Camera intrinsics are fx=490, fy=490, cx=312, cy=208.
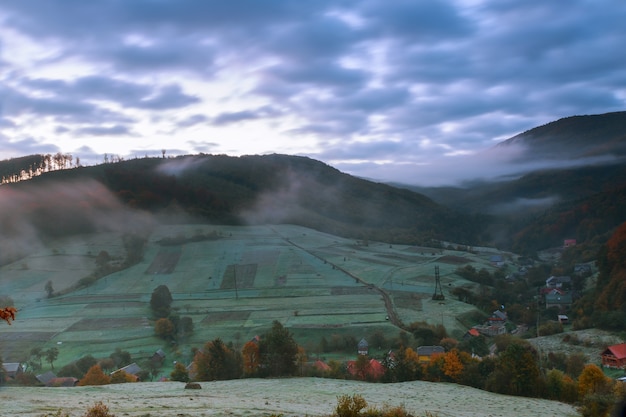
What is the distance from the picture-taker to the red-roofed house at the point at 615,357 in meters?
45.2

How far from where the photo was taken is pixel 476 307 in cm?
7131

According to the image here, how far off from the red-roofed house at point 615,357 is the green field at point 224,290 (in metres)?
15.6

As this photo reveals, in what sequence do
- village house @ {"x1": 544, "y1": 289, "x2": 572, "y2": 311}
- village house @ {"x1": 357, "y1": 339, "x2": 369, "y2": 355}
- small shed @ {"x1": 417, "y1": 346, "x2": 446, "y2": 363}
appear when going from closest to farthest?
small shed @ {"x1": 417, "y1": 346, "x2": 446, "y2": 363} → village house @ {"x1": 357, "y1": 339, "x2": 369, "y2": 355} → village house @ {"x1": 544, "y1": 289, "x2": 572, "y2": 311}

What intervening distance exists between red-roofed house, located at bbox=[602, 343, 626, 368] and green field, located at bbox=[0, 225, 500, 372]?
15.6 metres

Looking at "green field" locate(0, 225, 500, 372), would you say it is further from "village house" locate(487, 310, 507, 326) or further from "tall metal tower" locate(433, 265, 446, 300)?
"village house" locate(487, 310, 507, 326)

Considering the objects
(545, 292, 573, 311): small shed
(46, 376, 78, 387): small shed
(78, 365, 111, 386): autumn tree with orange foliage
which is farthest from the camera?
(545, 292, 573, 311): small shed

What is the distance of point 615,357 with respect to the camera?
150 feet

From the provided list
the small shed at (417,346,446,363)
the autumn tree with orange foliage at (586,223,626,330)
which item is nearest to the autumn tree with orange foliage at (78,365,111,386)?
the small shed at (417,346,446,363)

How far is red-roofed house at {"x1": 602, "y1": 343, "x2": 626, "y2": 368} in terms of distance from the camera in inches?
1778

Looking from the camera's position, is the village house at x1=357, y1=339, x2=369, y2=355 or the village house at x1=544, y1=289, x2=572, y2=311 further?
the village house at x1=544, y1=289, x2=572, y2=311

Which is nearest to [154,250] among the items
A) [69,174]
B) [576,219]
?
[69,174]

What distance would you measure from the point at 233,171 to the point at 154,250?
86.3 metres

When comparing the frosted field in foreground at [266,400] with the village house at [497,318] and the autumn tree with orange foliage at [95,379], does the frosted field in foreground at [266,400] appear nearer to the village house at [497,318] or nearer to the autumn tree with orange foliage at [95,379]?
the autumn tree with orange foliage at [95,379]

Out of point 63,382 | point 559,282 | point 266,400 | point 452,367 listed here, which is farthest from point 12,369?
point 559,282
